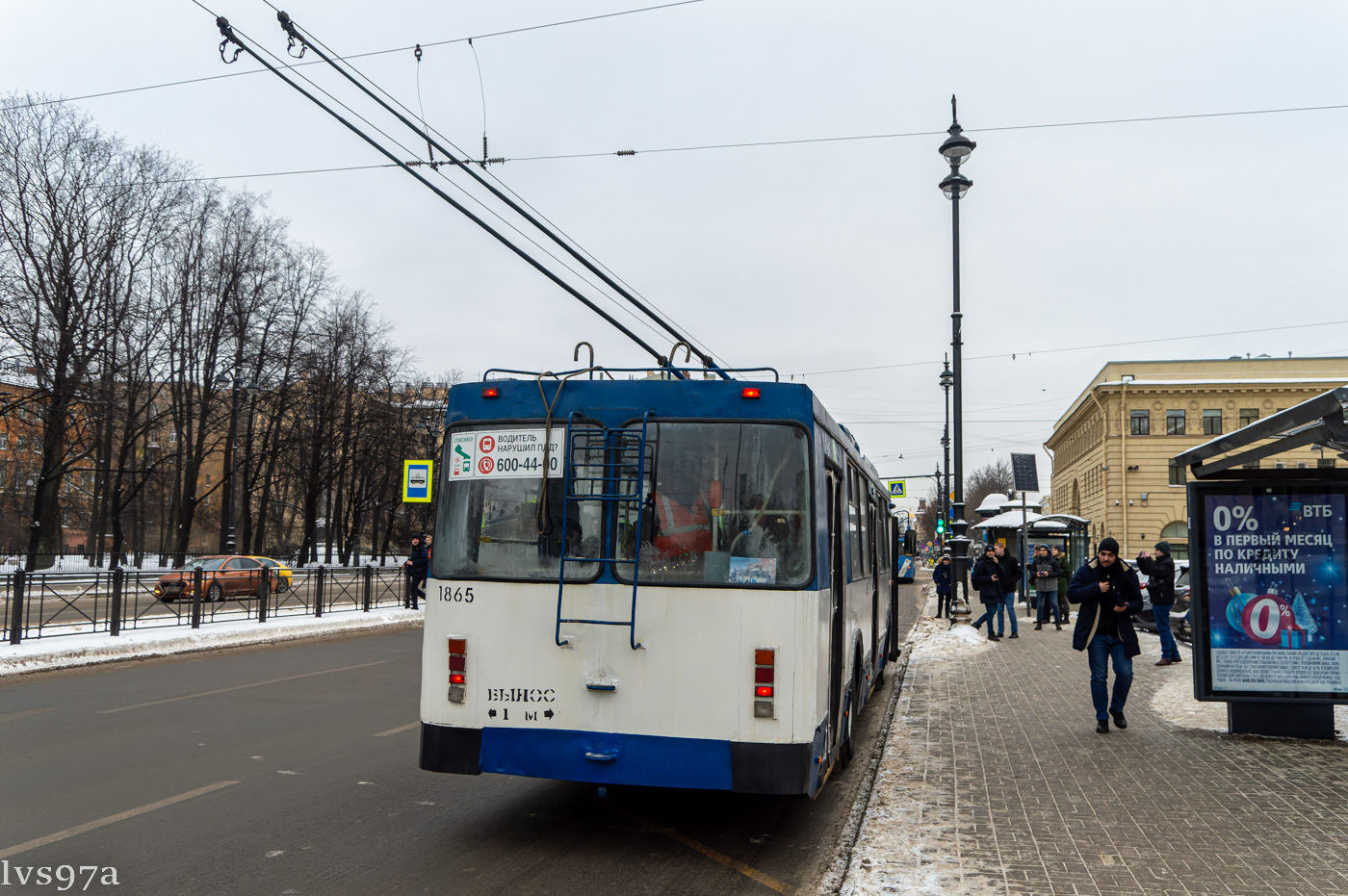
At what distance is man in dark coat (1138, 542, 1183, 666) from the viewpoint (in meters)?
14.9

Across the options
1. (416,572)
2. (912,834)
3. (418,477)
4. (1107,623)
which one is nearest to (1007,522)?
(416,572)

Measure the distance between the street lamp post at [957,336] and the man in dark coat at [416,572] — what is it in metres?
11.1

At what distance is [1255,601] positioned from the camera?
9.34 metres

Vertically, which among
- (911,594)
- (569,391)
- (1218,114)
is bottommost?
(911,594)

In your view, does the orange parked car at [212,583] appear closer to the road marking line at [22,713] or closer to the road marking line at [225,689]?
the road marking line at [225,689]

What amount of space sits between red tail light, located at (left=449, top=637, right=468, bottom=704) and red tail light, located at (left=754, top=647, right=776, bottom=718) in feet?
5.68

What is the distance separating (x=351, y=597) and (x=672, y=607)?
70.1ft

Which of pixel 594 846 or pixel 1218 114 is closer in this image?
pixel 594 846

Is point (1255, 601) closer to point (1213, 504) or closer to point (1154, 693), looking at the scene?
point (1213, 504)

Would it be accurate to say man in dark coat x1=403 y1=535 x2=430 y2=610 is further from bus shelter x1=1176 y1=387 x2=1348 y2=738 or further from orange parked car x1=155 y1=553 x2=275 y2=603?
bus shelter x1=1176 y1=387 x2=1348 y2=738

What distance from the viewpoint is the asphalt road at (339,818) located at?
5332 millimetres

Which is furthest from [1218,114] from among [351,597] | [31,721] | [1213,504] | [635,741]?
[351,597]

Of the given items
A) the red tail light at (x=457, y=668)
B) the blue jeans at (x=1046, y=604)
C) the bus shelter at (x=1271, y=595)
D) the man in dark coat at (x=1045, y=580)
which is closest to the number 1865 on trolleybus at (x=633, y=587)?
the red tail light at (x=457, y=668)

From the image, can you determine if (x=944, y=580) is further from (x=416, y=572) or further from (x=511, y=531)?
(x=511, y=531)
